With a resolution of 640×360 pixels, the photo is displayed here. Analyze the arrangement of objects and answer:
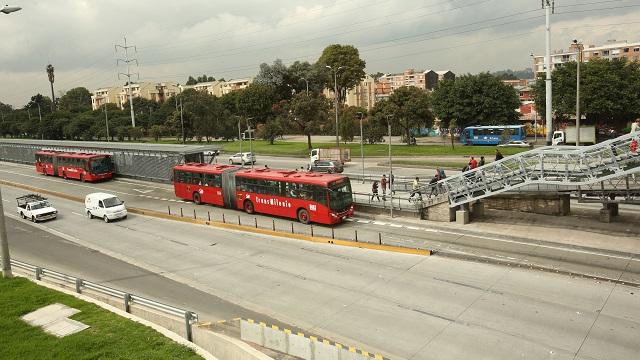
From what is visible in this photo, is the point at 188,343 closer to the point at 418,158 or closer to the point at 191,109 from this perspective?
the point at 418,158

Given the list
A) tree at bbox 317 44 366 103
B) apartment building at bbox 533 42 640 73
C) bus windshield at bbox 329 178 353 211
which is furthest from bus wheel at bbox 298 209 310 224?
apartment building at bbox 533 42 640 73

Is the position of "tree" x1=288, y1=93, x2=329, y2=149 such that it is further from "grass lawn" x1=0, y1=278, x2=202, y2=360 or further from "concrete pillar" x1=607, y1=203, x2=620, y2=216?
"grass lawn" x1=0, y1=278, x2=202, y2=360

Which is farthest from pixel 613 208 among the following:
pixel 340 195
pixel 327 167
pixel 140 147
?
pixel 140 147

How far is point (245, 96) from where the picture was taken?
3885 inches

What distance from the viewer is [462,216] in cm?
2902

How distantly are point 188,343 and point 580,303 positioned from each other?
1297cm

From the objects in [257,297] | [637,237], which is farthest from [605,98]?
[257,297]

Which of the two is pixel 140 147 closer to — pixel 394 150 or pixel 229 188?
pixel 229 188

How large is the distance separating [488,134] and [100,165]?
48746mm

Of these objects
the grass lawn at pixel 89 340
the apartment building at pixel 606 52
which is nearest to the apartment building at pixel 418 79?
the apartment building at pixel 606 52

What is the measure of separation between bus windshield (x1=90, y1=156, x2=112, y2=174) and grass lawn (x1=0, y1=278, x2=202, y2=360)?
124 feet

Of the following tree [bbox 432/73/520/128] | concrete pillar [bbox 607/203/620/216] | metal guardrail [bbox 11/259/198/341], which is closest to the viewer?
metal guardrail [bbox 11/259/198/341]

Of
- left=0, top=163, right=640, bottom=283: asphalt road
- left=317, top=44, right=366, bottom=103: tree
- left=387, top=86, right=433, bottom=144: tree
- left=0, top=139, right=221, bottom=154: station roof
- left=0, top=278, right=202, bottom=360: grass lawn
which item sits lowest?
left=0, top=163, right=640, bottom=283: asphalt road

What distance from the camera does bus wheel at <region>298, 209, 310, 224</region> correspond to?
30656mm
